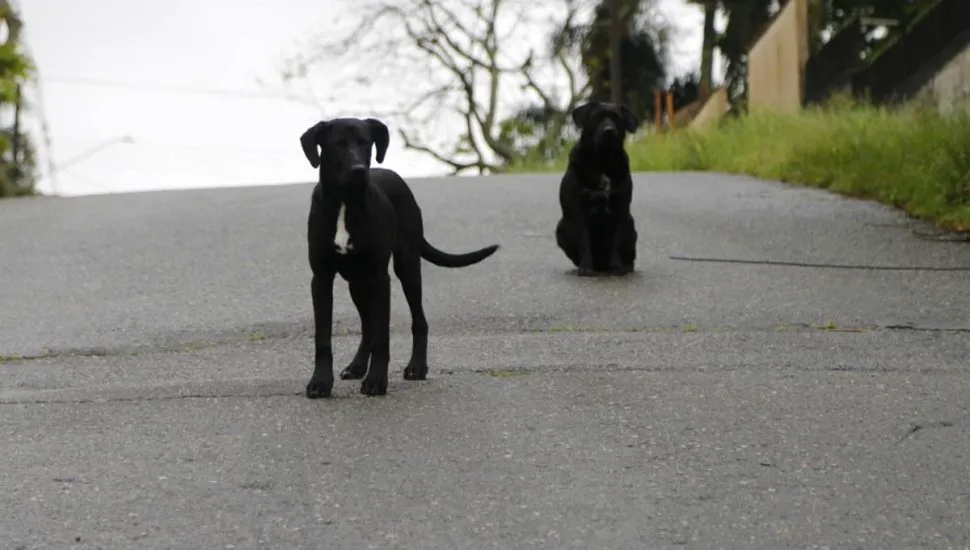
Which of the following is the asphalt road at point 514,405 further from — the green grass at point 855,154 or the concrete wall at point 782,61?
the concrete wall at point 782,61

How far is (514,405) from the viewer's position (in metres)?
7.02

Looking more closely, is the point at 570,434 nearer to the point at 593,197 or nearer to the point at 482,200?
the point at 593,197

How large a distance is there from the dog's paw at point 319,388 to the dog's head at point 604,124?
4.29 m

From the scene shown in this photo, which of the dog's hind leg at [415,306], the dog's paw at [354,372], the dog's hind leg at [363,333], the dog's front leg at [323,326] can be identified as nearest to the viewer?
the dog's front leg at [323,326]

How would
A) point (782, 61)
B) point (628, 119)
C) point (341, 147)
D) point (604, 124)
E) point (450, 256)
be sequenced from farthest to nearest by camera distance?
point (782, 61) < point (628, 119) < point (604, 124) < point (450, 256) < point (341, 147)

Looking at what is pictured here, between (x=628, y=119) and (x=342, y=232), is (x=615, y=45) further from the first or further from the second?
(x=342, y=232)

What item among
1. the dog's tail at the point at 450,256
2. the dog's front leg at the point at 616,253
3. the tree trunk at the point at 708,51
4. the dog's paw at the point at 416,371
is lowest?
the dog's paw at the point at 416,371

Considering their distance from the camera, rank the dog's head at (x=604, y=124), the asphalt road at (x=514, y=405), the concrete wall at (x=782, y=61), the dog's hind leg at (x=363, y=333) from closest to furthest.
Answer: the asphalt road at (x=514, y=405), the dog's hind leg at (x=363, y=333), the dog's head at (x=604, y=124), the concrete wall at (x=782, y=61)

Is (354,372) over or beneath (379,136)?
beneath

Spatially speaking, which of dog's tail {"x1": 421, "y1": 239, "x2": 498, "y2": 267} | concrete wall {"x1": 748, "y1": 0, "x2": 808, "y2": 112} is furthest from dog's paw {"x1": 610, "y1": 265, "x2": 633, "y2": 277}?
concrete wall {"x1": 748, "y1": 0, "x2": 808, "y2": 112}

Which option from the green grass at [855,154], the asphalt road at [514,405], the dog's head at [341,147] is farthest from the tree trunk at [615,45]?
the dog's head at [341,147]

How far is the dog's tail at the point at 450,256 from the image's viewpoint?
787cm

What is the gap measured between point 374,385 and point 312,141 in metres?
1.05

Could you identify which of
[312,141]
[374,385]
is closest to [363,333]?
[374,385]
